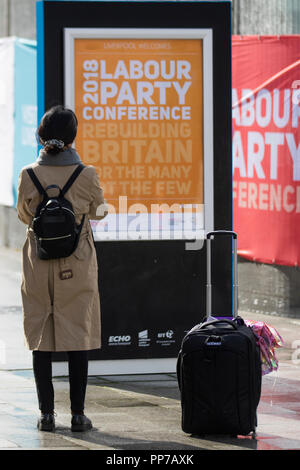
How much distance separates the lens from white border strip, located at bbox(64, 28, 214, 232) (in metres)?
7.99

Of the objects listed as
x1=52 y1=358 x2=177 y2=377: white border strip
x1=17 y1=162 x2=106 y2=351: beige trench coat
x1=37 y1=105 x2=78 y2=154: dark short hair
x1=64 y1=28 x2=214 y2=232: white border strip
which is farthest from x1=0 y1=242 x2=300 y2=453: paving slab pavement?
x1=37 y1=105 x2=78 y2=154: dark short hair

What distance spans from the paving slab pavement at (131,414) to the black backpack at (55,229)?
105 centimetres

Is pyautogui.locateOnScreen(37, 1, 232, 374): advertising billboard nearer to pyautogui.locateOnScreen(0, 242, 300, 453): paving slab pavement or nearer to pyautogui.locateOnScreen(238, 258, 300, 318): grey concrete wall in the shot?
pyautogui.locateOnScreen(0, 242, 300, 453): paving slab pavement

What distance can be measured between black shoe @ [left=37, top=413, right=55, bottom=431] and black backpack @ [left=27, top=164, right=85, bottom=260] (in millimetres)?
929

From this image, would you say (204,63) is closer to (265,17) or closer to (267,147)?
(267,147)

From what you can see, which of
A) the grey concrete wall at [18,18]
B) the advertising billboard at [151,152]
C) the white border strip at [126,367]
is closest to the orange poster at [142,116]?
the advertising billboard at [151,152]

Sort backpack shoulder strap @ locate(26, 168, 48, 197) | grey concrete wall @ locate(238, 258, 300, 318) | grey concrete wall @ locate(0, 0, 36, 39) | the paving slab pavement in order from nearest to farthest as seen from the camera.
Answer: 1. the paving slab pavement
2. backpack shoulder strap @ locate(26, 168, 48, 197)
3. grey concrete wall @ locate(238, 258, 300, 318)
4. grey concrete wall @ locate(0, 0, 36, 39)

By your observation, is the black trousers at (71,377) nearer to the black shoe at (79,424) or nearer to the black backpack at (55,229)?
the black shoe at (79,424)

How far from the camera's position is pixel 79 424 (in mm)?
6453

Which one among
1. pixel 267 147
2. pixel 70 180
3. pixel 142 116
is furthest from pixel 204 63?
pixel 267 147

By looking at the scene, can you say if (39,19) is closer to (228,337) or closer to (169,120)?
(169,120)

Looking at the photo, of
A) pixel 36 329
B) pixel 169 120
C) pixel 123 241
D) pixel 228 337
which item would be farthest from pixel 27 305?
pixel 169 120

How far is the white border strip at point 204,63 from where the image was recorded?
7.99 meters

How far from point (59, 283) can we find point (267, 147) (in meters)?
5.03
